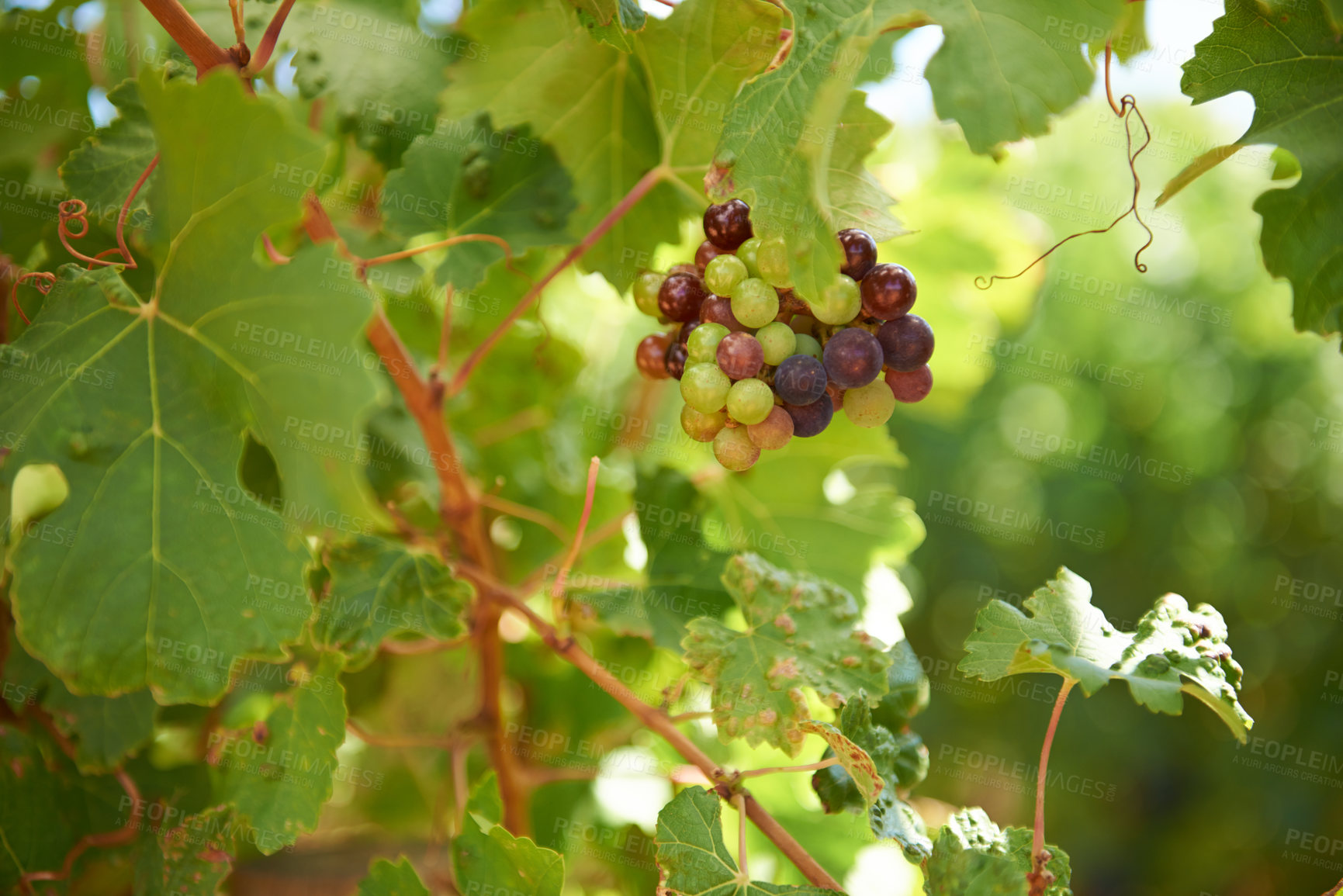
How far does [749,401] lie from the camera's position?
0.55 m

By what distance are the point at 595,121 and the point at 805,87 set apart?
1.02ft

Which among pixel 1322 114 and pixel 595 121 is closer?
pixel 1322 114

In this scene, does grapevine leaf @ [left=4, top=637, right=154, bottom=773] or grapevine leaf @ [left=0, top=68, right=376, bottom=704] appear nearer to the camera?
grapevine leaf @ [left=0, top=68, right=376, bottom=704]

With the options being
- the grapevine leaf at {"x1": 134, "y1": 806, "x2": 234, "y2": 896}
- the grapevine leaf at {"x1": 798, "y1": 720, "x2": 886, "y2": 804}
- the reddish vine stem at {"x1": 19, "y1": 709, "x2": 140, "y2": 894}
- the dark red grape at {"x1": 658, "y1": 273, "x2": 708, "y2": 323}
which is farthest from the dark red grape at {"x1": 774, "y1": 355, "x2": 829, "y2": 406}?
the reddish vine stem at {"x1": 19, "y1": 709, "x2": 140, "y2": 894}

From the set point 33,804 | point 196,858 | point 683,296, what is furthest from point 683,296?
point 33,804

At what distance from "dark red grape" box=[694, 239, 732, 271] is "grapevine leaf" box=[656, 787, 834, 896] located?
39 centimetres

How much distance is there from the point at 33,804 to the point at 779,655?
0.70 metres

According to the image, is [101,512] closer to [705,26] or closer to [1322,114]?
[705,26]

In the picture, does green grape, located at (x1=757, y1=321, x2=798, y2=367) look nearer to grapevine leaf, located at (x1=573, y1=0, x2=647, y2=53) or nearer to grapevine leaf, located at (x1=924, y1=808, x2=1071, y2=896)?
grapevine leaf, located at (x1=573, y1=0, x2=647, y2=53)

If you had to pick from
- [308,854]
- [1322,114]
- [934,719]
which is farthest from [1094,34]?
[934,719]

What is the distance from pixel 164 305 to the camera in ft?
1.88

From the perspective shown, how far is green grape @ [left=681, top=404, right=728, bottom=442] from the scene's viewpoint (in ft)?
1.92

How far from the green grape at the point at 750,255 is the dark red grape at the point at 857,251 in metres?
Result: 0.06

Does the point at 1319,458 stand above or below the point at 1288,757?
above
